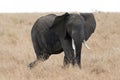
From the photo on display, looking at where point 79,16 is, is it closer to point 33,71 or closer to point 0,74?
point 33,71

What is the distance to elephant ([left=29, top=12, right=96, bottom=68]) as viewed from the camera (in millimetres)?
7738

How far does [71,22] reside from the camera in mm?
7922

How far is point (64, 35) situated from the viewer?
8.02m

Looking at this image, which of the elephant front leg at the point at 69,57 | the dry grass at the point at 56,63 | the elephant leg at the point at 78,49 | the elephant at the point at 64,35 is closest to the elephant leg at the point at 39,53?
the elephant at the point at 64,35

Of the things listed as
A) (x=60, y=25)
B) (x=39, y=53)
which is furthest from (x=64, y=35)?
(x=39, y=53)

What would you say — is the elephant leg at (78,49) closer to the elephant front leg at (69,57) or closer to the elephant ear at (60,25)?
the elephant front leg at (69,57)

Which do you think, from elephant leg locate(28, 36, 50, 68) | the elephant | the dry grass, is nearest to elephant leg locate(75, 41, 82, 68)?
the elephant

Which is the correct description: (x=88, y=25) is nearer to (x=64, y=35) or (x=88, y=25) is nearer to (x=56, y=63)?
(x=64, y=35)

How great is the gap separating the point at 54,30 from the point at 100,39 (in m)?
7.20

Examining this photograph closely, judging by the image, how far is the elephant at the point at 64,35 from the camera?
7.74 m

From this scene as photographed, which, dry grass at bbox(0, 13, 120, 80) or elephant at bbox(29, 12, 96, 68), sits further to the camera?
elephant at bbox(29, 12, 96, 68)

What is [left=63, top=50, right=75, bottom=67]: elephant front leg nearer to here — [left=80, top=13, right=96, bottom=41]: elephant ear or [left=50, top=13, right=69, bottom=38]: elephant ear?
[left=50, top=13, right=69, bottom=38]: elephant ear

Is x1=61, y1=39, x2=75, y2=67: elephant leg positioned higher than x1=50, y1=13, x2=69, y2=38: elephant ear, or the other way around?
x1=50, y1=13, x2=69, y2=38: elephant ear

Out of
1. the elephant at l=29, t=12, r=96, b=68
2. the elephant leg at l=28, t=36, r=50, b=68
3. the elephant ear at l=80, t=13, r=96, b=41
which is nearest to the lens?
the elephant at l=29, t=12, r=96, b=68
